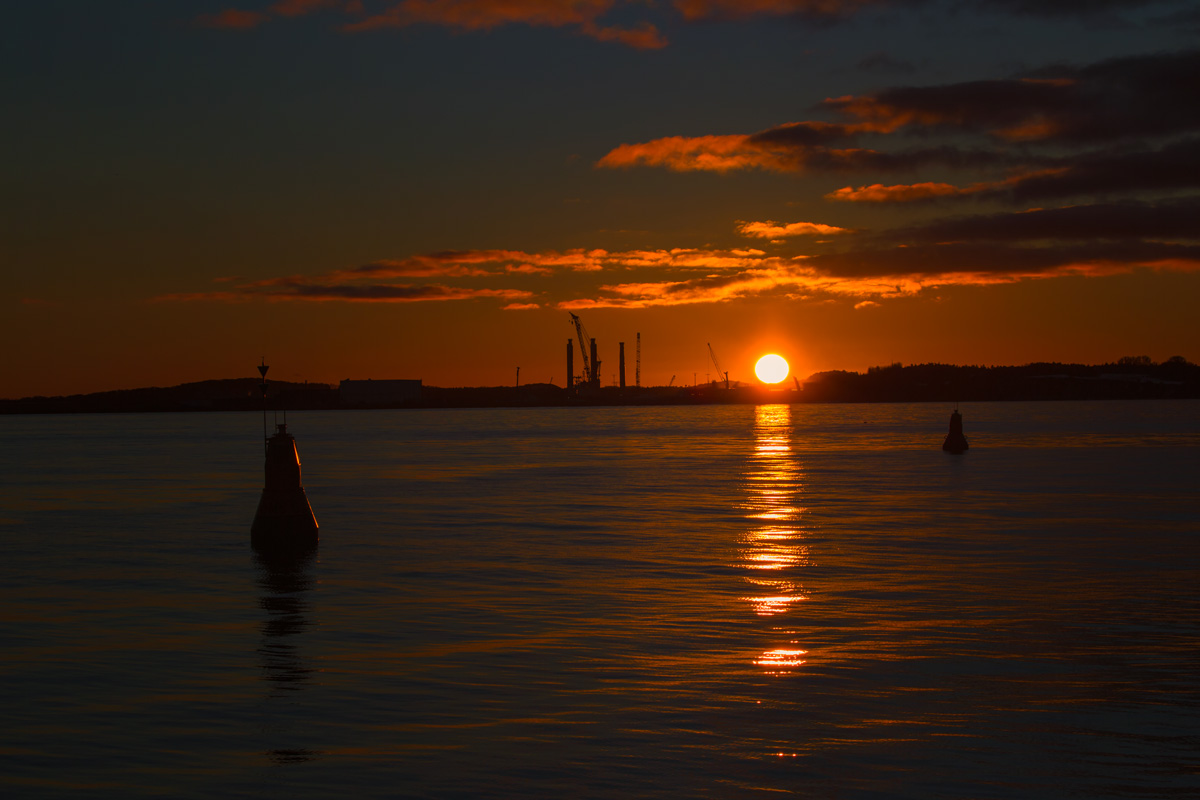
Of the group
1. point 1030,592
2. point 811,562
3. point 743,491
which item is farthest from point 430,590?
point 743,491

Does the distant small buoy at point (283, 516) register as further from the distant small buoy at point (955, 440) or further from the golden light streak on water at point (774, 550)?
the distant small buoy at point (955, 440)

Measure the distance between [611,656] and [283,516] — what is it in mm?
15761

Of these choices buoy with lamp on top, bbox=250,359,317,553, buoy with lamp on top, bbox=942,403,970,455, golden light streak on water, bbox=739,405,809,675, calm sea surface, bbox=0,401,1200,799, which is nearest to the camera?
calm sea surface, bbox=0,401,1200,799

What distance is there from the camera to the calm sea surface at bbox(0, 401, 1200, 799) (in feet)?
40.1

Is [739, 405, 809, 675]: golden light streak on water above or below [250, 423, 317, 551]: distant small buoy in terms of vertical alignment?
below

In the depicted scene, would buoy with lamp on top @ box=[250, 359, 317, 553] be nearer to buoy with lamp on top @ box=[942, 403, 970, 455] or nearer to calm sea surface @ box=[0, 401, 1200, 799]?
calm sea surface @ box=[0, 401, 1200, 799]

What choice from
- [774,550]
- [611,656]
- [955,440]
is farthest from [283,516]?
[955,440]

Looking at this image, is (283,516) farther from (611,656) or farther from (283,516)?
(611,656)

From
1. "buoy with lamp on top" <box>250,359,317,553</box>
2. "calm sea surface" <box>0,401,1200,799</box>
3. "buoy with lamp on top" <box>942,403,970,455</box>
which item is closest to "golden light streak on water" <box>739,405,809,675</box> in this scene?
"calm sea surface" <box>0,401,1200,799</box>

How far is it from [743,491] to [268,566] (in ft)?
98.7

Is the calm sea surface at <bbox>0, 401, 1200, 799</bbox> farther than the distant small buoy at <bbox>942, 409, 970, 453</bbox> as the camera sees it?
No

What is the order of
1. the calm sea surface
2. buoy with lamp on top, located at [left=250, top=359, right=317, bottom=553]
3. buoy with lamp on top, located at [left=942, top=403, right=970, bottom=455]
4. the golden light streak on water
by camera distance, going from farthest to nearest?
buoy with lamp on top, located at [left=942, top=403, right=970, bottom=455] → buoy with lamp on top, located at [left=250, top=359, right=317, bottom=553] → the golden light streak on water → the calm sea surface

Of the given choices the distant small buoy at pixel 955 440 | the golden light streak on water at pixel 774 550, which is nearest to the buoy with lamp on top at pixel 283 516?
the golden light streak on water at pixel 774 550

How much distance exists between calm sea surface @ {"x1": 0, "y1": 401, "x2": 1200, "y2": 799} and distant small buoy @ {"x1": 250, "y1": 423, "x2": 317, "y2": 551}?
95 cm
